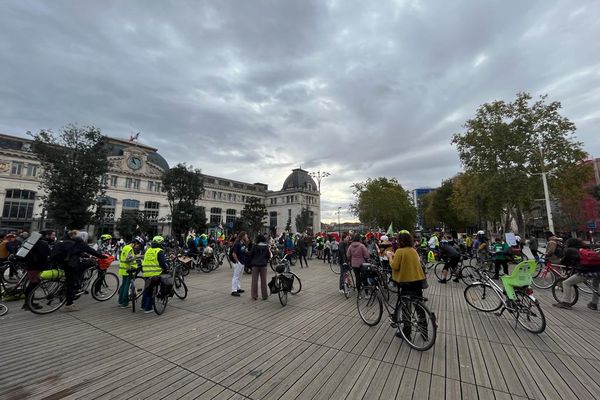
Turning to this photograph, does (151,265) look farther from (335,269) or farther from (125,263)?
(335,269)

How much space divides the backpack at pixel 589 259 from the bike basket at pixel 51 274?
531 inches

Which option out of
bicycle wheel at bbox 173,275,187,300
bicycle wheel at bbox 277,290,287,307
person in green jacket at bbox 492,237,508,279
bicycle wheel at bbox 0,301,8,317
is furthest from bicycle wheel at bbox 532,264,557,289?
bicycle wheel at bbox 0,301,8,317

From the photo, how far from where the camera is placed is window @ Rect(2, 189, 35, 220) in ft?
140

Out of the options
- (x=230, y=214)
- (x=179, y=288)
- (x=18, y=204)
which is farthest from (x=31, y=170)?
(x=179, y=288)

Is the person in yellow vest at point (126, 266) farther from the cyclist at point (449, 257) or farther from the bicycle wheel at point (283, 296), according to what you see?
the cyclist at point (449, 257)

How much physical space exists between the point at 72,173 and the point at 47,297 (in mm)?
13119

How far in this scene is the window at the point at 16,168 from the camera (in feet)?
144

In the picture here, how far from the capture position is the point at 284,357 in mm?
4172

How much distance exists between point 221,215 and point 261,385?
78.7 meters

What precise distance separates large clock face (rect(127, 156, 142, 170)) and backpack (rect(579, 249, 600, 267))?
6735 centimetres

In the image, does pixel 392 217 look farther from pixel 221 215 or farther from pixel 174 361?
pixel 174 361

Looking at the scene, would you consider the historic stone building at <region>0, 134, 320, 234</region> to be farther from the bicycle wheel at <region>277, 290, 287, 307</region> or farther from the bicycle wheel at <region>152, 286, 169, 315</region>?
the bicycle wheel at <region>277, 290, 287, 307</region>

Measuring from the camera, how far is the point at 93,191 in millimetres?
17188

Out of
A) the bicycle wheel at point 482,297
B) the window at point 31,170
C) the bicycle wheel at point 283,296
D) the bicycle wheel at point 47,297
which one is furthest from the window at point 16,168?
A: the bicycle wheel at point 482,297
